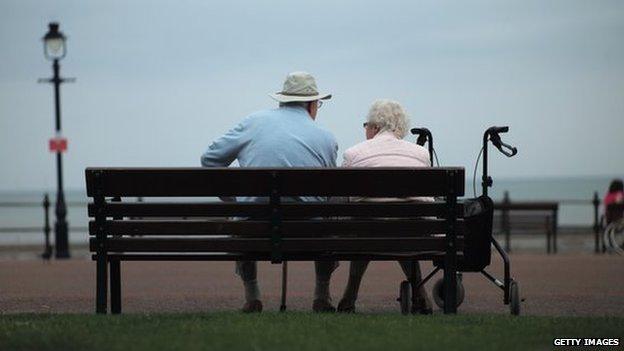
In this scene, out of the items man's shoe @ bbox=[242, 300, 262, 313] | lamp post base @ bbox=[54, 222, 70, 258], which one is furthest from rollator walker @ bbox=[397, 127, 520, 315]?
lamp post base @ bbox=[54, 222, 70, 258]

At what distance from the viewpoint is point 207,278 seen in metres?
17.8

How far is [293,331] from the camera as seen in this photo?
337 inches

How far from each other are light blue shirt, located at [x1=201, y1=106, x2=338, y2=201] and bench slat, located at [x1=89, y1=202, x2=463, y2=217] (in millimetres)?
728

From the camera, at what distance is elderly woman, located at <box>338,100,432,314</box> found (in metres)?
11.0

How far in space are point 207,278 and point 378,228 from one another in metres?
7.99

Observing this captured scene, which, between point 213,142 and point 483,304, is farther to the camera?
point 483,304

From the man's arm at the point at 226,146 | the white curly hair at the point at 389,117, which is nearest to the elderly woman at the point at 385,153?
the white curly hair at the point at 389,117

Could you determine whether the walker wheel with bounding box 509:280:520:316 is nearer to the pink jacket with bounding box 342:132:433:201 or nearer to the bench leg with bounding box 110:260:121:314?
the pink jacket with bounding box 342:132:433:201

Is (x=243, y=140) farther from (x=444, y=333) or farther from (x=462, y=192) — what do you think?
(x=444, y=333)

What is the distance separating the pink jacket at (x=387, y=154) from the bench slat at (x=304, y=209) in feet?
2.88

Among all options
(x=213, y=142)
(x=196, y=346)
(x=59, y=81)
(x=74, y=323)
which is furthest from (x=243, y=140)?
(x=59, y=81)

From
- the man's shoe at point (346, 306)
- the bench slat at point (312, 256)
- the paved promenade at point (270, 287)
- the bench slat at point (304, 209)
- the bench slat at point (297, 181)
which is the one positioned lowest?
the paved promenade at point (270, 287)

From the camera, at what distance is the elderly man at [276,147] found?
10828mm

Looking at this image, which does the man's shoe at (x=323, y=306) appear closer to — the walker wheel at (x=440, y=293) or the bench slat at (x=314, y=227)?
the walker wheel at (x=440, y=293)
